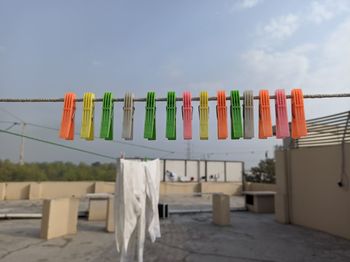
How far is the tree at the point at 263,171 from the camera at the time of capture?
26781mm

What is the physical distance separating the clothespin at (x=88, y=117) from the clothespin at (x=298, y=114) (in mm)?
2225

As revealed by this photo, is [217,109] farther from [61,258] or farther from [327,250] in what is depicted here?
[327,250]

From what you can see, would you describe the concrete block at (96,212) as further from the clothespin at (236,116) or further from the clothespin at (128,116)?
the clothespin at (236,116)

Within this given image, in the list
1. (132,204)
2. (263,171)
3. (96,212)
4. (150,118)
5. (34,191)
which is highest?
(263,171)

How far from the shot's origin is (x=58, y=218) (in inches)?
281

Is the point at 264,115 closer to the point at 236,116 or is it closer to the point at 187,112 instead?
the point at 236,116

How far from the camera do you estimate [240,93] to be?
10.3 ft

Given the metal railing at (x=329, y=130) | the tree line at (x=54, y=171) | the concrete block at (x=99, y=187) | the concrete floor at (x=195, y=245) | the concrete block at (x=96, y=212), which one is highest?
the metal railing at (x=329, y=130)

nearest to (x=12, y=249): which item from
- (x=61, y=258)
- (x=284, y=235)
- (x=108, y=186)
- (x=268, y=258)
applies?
Result: (x=61, y=258)

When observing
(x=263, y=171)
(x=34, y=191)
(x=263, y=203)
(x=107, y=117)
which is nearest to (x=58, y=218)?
(x=107, y=117)

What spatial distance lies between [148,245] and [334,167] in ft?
17.0

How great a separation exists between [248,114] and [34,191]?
16.0m

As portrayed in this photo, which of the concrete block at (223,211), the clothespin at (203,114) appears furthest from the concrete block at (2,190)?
the clothespin at (203,114)

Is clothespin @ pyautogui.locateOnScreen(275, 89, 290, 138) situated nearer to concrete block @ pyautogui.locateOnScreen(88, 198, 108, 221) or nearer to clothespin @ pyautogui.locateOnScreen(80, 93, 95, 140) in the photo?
clothespin @ pyautogui.locateOnScreen(80, 93, 95, 140)
